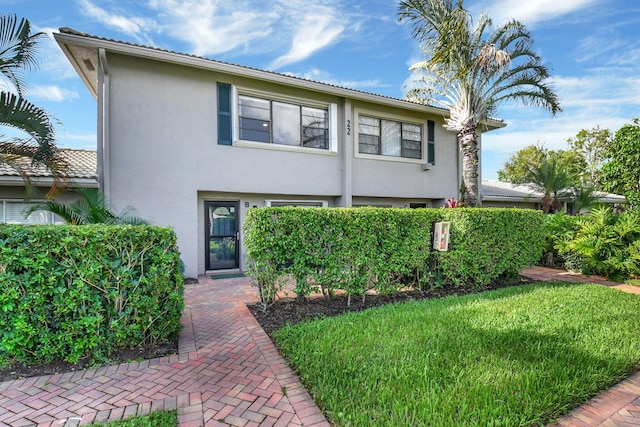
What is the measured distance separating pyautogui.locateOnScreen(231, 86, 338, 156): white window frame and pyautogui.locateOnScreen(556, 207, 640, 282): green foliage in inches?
327

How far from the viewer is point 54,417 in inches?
115

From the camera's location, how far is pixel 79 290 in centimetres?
388

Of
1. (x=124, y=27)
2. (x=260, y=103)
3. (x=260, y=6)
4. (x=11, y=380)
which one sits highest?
(x=260, y=6)

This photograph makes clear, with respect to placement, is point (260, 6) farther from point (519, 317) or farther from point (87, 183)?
point (519, 317)

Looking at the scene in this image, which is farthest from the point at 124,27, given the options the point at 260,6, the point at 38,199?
the point at 38,199

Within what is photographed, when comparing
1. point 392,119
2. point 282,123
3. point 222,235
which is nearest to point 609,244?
point 392,119

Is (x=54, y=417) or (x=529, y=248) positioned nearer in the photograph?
(x=54, y=417)

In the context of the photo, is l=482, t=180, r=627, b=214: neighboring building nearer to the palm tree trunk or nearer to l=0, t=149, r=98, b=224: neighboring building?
the palm tree trunk

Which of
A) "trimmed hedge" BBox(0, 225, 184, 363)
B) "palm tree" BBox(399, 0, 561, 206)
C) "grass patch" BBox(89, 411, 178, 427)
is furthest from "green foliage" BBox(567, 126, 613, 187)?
"grass patch" BBox(89, 411, 178, 427)

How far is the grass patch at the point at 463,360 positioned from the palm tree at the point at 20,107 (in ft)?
16.8

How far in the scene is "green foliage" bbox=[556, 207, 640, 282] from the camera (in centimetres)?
859

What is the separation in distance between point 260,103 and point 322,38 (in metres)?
3.42

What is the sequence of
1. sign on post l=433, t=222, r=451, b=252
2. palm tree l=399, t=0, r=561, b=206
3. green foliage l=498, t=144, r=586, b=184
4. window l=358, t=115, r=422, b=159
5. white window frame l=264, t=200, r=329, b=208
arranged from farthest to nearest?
green foliage l=498, t=144, r=586, b=184 → window l=358, t=115, r=422, b=159 → white window frame l=264, t=200, r=329, b=208 → palm tree l=399, t=0, r=561, b=206 → sign on post l=433, t=222, r=451, b=252

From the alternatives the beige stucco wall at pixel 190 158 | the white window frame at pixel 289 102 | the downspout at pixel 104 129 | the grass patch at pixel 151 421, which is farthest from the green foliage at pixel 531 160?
the grass patch at pixel 151 421
